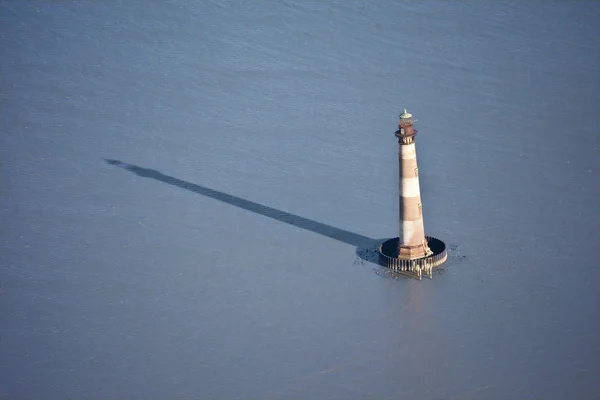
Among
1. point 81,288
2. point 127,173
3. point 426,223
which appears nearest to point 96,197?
point 127,173

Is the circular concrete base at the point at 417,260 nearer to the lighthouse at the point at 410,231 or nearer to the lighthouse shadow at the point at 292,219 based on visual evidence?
the lighthouse at the point at 410,231

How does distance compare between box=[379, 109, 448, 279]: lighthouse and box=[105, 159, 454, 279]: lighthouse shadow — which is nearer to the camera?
box=[379, 109, 448, 279]: lighthouse

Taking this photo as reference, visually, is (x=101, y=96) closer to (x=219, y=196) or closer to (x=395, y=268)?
(x=219, y=196)

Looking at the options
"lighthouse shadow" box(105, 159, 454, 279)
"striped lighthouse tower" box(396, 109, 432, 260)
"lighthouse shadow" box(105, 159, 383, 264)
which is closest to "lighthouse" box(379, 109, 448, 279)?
"striped lighthouse tower" box(396, 109, 432, 260)

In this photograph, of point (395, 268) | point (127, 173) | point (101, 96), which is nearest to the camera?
point (395, 268)

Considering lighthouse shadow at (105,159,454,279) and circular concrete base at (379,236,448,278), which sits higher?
lighthouse shadow at (105,159,454,279)

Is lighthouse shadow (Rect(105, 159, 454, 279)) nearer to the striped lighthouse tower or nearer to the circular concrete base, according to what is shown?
the circular concrete base

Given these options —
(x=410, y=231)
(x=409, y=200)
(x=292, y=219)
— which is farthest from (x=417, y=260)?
(x=292, y=219)

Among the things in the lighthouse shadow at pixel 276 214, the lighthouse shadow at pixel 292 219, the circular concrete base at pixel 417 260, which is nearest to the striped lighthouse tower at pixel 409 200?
the circular concrete base at pixel 417 260

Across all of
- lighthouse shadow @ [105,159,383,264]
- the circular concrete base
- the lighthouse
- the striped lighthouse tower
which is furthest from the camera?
lighthouse shadow @ [105,159,383,264]
